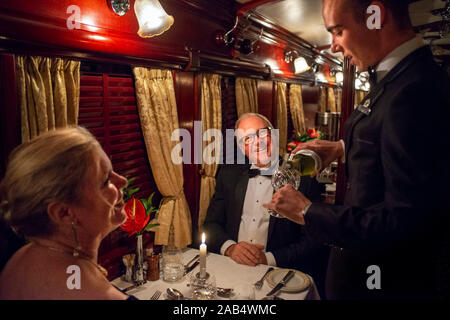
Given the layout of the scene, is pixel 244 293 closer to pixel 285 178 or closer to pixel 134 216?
pixel 285 178

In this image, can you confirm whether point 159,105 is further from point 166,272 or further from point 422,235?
point 422,235

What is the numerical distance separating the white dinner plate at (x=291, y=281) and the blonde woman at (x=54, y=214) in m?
1.15

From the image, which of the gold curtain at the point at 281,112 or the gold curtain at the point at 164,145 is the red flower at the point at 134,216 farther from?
the gold curtain at the point at 281,112

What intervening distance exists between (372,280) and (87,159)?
1.25 metres

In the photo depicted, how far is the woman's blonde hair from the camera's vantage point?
113 centimetres

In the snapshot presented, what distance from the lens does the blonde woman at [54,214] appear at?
111 cm

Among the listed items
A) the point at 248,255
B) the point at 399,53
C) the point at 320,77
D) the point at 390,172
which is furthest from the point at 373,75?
the point at 320,77

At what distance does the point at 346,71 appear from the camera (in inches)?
112

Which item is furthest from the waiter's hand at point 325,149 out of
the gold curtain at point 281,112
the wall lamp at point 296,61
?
the wall lamp at point 296,61

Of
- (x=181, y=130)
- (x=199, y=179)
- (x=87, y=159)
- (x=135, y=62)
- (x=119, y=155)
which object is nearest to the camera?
(x=87, y=159)

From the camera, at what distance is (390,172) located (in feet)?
3.56

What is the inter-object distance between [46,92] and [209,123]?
2.07 meters

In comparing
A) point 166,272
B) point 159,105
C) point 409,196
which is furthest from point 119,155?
point 409,196

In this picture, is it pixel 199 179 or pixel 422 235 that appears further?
pixel 199 179
